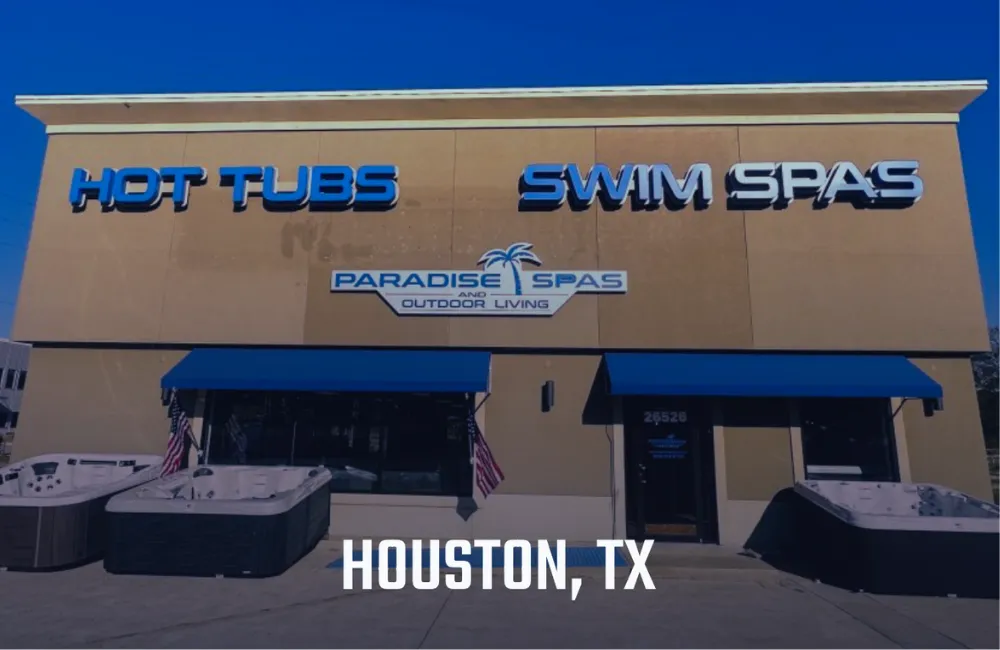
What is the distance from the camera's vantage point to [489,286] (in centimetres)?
1112

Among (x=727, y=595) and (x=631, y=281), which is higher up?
(x=631, y=281)

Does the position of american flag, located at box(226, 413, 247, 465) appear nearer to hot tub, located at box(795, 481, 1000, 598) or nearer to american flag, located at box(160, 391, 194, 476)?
american flag, located at box(160, 391, 194, 476)

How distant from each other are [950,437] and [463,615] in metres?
9.08

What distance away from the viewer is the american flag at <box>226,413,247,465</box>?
1131 cm

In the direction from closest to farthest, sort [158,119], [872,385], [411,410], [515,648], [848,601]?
[515,648]
[848,601]
[872,385]
[411,410]
[158,119]

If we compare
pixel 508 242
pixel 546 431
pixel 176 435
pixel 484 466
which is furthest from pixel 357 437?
pixel 508 242

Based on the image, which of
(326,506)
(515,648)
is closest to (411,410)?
(326,506)

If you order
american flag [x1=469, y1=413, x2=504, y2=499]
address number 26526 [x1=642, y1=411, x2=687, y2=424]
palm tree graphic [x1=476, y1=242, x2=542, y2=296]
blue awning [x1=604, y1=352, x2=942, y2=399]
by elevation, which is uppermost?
palm tree graphic [x1=476, y1=242, x2=542, y2=296]

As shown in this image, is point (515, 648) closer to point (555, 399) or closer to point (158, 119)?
point (555, 399)

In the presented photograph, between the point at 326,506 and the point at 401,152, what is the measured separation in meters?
6.74

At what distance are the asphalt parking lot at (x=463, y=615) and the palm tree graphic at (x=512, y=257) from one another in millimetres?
5536

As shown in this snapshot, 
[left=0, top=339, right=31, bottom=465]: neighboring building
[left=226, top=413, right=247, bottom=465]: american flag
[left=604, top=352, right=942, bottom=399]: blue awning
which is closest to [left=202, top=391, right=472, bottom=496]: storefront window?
[left=226, top=413, right=247, bottom=465]: american flag

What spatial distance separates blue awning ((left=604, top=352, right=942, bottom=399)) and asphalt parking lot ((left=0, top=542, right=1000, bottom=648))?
2866 mm

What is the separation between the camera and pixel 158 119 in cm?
1217
